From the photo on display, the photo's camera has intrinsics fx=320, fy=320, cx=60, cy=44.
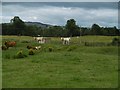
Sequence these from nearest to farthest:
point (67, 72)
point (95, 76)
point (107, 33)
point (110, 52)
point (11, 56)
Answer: point (95, 76) < point (67, 72) < point (11, 56) < point (110, 52) < point (107, 33)

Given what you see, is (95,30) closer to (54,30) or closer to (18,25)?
(54,30)

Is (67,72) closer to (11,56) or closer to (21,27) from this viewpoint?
(11,56)

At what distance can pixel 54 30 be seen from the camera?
4097 inches

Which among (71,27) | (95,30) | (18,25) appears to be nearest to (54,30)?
(95,30)

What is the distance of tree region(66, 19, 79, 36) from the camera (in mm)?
89500

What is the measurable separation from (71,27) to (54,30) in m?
14.8

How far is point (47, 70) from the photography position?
57.9ft

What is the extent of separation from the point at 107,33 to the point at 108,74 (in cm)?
8409

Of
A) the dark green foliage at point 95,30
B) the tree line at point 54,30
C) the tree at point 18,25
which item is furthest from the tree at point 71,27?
the tree at point 18,25

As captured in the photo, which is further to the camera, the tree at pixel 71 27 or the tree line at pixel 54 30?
the tree at pixel 71 27

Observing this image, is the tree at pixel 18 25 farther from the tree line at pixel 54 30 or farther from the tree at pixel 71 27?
the tree at pixel 71 27

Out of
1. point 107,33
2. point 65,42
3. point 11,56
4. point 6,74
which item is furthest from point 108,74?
point 107,33

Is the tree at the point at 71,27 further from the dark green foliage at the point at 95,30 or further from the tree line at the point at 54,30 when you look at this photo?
the dark green foliage at the point at 95,30

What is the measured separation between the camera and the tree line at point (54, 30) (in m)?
88.5
